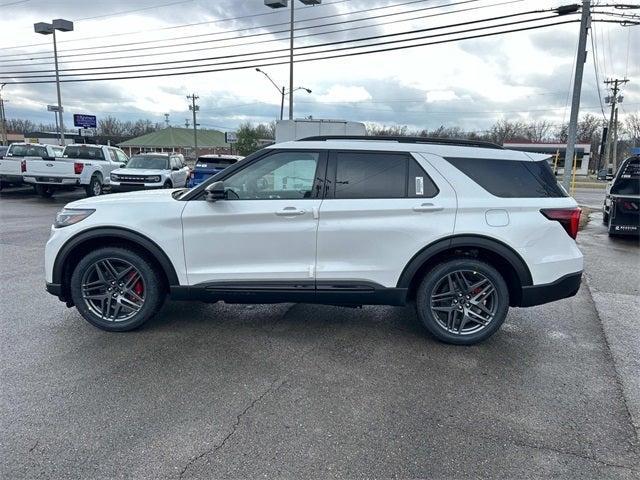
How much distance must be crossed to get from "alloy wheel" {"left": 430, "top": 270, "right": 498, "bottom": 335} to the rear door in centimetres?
46

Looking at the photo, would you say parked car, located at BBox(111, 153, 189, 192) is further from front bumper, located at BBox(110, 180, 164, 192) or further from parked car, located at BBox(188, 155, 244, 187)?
parked car, located at BBox(188, 155, 244, 187)

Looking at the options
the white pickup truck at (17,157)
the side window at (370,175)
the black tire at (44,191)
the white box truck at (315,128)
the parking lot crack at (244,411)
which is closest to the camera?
the parking lot crack at (244,411)

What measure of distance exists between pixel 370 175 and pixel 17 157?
16.7 m

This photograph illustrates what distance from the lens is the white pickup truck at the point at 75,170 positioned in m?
15.0

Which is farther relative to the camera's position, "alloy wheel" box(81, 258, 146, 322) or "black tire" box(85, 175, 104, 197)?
"black tire" box(85, 175, 104, 197)

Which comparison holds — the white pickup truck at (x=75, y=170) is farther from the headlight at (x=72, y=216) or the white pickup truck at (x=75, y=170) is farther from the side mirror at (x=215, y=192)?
the side mirror at (x=215, y=192)

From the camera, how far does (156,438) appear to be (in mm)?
2598

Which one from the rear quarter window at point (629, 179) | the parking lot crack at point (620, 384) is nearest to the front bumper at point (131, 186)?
the parking lot crack at point (620, 384)

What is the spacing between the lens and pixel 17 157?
15625 mm

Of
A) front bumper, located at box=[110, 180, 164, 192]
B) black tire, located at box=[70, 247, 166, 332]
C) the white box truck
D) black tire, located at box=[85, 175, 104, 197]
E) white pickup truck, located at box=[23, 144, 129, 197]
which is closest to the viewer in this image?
black tire, located at box=[70, 247, 166, 332]

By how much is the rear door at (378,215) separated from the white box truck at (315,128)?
29.4ft

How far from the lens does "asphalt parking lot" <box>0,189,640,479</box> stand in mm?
2436

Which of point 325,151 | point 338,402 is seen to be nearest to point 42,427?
point 338,402

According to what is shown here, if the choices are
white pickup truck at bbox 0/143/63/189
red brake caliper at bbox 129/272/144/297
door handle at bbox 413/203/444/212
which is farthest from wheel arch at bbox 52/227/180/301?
white pickup truck at bbox 0/143/63/189
